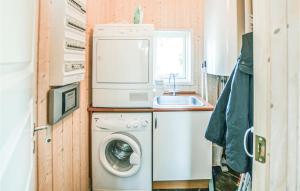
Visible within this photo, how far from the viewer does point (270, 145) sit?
83 cm

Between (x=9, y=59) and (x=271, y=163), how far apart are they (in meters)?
0.77

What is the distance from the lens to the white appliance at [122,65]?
2803mm

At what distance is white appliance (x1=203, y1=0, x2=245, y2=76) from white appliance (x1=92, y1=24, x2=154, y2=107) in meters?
0.68

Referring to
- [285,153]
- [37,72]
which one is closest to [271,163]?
[285,153]

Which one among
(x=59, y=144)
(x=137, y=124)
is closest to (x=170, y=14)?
(x=137, y=124)

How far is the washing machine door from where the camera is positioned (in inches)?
107

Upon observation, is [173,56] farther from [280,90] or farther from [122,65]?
[280,90]

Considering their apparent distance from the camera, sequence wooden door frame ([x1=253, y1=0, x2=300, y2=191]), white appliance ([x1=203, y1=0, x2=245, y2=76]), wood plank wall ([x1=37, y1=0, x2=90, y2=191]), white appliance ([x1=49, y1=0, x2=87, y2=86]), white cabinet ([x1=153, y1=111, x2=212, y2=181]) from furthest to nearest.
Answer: white cabinet ([x1=153, y1=111, x2=212, y2=181]), white appliance ([x1=203, y1=0, x2=245, y2=76]), white appliance ([x1=49, y1=0, x2=87, y2=86]), wood plank wall ([x1=37, y1=0, x2=90, y2=191]), wooden door frame ([x1=253, y1=0, x2=300, y2=191])

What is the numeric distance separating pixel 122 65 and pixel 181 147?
1.02m

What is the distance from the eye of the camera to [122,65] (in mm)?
2816

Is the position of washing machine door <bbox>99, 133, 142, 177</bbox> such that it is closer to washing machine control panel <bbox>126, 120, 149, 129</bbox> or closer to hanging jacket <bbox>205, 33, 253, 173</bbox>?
washing machine control panel <bbox>126, 120, 149, 129</bbox>

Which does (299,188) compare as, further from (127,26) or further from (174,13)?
(174,13)

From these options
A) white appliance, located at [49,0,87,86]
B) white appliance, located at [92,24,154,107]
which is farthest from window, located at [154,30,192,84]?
white appliance, located at [49,0,87,86]

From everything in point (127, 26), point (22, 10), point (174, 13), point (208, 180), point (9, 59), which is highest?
point (174, 13)
